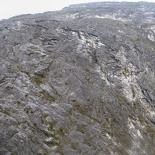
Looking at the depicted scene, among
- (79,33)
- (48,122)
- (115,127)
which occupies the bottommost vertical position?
(115,127)

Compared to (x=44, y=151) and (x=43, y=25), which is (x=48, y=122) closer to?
(x=44, y=151)

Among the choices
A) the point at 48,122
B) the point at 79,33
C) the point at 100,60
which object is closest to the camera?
the point at 48,122

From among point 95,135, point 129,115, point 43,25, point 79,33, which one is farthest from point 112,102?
point 43,25

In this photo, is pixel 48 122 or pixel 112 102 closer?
pixel 48 122

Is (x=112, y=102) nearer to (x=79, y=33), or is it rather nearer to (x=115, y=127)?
(x=115, y=127)

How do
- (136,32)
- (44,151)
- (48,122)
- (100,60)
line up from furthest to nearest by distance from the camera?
(136,32) → (100,60) → (48,122) → (44,151)

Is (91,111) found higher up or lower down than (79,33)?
lower down
